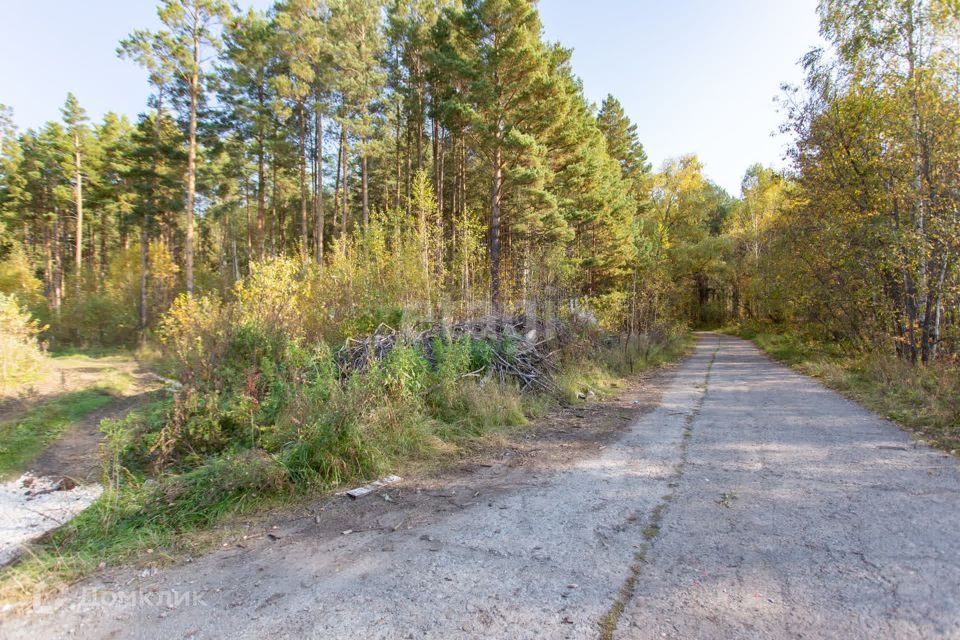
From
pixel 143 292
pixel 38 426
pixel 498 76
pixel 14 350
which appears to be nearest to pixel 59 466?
pixel 38 426

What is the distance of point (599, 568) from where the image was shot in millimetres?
3092

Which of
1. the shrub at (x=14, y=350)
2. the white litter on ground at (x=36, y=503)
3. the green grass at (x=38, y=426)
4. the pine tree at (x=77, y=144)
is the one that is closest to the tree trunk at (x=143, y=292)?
the pine tree at (x=77, y=144)

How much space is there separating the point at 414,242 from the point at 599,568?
37.9 feet

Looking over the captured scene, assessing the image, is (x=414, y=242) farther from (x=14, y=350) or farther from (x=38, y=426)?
(x=14, y=350)

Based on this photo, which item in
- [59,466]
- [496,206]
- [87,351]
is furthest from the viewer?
[87,351]

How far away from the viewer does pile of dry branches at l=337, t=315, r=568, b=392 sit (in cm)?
800

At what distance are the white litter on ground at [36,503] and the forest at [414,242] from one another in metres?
1.39

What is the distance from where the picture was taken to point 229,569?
322cm

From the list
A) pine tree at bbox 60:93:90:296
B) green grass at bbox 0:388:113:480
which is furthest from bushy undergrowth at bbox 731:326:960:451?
pine tree at bbox 60:93:90:296

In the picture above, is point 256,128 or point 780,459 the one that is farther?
point 256,128

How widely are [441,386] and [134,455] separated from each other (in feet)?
13.5

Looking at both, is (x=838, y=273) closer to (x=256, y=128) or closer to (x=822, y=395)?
(x=822, y=395)

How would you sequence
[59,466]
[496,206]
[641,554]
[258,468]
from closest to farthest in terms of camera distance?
[641,554] < [258,468] < [59,466] < [496,206]

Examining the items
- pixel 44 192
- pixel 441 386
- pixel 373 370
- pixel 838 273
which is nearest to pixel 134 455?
pixel 373 370
